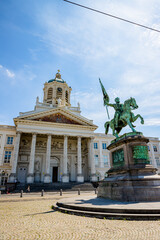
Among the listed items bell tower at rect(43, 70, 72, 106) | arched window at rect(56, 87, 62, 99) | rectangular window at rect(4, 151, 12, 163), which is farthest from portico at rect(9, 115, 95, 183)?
arched window at rect(56, 87, 62, 99)

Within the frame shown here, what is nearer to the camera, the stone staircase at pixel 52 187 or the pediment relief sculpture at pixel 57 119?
the stone staircase at pixel 52 187

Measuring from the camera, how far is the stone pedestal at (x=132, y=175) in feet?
24.5

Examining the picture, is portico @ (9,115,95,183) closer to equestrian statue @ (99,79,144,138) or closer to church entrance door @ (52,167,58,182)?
church entrance door @ (52,167,58,182)

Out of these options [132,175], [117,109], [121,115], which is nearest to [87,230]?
[132,175]

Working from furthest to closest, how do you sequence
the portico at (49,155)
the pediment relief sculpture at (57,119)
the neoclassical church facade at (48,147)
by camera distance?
the pediment relief sculpture at (57,119) → the neoclassical church facade at (48,147) → the portico at (49,155)

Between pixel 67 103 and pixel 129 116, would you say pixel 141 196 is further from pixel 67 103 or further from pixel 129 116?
pixel 67 103

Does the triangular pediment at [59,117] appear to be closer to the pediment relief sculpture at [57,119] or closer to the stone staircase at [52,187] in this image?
the pediment relief sculpture at [57,119]

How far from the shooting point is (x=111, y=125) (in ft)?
38.4

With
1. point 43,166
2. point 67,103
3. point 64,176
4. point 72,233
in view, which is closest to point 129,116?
point 72,233

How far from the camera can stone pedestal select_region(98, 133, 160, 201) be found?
7477 millimetres

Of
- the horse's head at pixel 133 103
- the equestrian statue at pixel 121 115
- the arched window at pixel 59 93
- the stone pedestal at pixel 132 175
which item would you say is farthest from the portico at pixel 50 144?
the horse's head at pixel 133 103

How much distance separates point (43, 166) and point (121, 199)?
102ft

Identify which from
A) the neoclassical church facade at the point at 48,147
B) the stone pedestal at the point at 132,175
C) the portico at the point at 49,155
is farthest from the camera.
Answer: the neoclassical church facade at the point at 48,147

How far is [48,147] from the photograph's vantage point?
32281 mm
